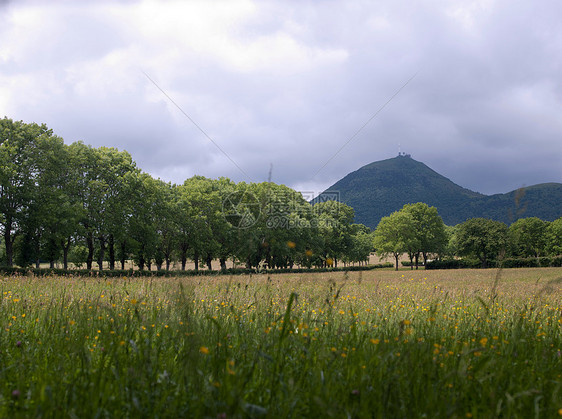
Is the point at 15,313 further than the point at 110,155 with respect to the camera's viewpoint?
No

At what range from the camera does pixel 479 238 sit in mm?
69938

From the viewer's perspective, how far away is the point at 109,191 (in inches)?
1452

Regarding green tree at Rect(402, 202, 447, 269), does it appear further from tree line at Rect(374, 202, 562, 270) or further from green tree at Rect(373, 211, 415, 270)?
green tree at Rect(373, 211, 415, 270)

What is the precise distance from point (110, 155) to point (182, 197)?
9.61 m

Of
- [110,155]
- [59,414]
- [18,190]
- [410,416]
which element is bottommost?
[410,416]

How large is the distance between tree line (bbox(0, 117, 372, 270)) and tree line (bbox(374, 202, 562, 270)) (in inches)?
908

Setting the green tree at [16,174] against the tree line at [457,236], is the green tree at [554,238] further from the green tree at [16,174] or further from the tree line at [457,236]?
the green tree at [16,174]

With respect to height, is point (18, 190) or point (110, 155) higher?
point (110, 155)

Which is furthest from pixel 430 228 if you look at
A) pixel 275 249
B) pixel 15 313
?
pixel 15 313

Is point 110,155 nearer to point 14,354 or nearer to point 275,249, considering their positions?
point 275,249

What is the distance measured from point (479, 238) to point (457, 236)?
4878 millimetres

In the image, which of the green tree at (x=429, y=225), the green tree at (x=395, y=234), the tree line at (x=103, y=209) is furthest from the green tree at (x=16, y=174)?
the green tree at (x=429, y=225)

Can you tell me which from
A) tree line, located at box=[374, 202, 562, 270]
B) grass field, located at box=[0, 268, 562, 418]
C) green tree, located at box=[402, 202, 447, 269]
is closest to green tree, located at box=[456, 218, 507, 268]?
tree line, located at box=[374, 202, 562, 270]

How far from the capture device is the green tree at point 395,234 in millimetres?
67062
